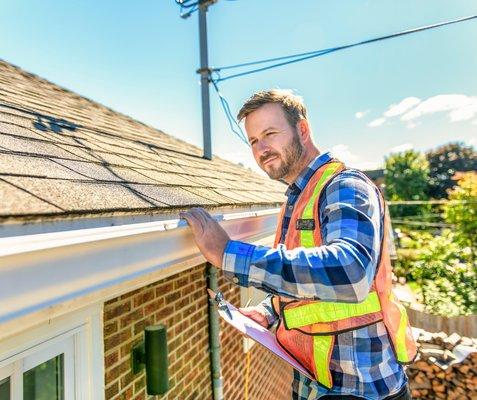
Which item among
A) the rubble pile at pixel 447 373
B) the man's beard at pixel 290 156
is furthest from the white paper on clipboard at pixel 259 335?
the rubble pile at pixel 447 373

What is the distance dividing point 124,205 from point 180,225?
0.91ft

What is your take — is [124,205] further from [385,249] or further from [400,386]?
[400,386]

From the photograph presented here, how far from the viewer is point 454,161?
1483 inches

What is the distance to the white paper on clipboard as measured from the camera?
5.28 feet

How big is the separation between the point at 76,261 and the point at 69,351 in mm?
959

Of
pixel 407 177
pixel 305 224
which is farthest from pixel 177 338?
pixel 407 177

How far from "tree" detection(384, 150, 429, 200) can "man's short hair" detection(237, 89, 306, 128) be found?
99.7 feet

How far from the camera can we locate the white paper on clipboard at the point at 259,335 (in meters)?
1.61

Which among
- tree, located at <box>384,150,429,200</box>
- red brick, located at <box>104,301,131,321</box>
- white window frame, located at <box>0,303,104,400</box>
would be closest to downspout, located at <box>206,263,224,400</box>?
red brick, located at <box>104,301,131,321</box>

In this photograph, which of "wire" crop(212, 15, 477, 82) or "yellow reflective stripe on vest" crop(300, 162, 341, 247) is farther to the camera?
"wire" crop(212, 15, 477, 82)

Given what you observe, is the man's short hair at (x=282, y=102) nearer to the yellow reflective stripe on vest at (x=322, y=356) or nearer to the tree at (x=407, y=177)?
the yellow reflective stripe on vest at (x=322, y=356)

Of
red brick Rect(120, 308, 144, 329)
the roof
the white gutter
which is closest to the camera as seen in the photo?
the white gutter

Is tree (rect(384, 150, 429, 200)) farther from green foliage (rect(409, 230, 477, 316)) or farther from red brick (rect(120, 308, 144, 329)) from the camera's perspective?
red brick (rect(120, 308, 144, 329))

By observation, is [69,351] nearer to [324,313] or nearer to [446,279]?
[324,313]
